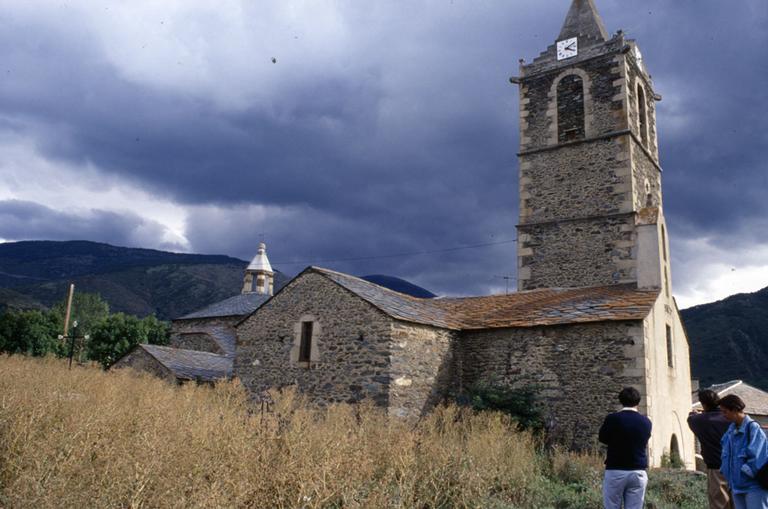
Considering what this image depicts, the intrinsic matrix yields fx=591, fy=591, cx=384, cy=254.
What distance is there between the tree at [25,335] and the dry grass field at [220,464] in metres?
33.6

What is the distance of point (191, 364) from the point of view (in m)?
23.5

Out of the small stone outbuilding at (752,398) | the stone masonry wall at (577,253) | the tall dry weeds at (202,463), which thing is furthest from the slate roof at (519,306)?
the small stone outbuilding at (752,398)

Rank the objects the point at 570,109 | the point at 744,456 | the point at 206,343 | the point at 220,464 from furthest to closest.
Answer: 1. the point at 206,343
2. the point at 570,109
3. the point at 220,464
4. the point at 744,456

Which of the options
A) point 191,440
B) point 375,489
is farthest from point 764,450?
point 191,440

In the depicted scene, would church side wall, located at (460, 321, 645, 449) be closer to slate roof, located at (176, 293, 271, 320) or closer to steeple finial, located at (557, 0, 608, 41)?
steeple finial, located at (557, 0, 608, 41)

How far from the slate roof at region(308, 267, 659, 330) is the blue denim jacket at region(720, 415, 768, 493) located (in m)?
7.48

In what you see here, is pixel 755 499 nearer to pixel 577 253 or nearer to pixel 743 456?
pixel 743 456

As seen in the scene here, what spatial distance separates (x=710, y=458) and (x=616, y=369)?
624 cm

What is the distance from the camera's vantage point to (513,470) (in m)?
8.84

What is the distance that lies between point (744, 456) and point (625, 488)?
132 cm

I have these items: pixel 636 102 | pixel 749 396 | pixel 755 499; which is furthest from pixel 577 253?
pixel 749 396

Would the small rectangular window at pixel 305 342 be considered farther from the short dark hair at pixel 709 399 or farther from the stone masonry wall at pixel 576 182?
the short dark hair at pixel 709 399

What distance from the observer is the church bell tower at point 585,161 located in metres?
18.0

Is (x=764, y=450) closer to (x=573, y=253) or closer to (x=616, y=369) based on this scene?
(x=616, y=369)
